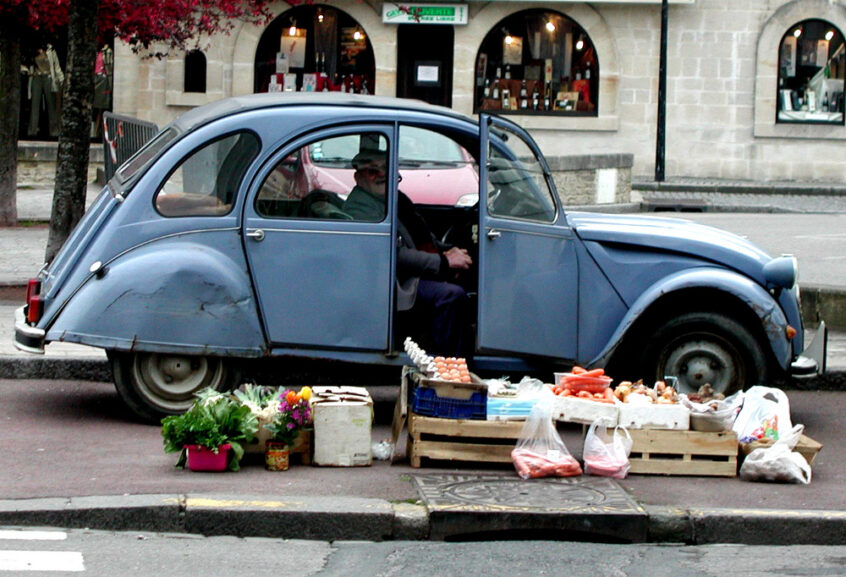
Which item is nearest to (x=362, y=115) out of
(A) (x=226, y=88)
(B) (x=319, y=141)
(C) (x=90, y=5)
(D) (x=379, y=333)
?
(B) (x=319, y=141)

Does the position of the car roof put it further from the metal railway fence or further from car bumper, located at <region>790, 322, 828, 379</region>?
the metal railway fence

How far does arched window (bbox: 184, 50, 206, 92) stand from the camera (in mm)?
29281

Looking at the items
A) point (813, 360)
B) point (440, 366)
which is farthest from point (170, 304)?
point (813, 360)

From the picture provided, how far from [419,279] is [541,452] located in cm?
158

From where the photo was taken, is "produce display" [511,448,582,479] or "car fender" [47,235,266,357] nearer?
"produce display" [511,448,582,479]

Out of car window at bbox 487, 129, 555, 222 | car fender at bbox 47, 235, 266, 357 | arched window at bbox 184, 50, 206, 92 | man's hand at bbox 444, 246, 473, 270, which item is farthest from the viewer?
arched window at bbox 184, 50, 206, 92

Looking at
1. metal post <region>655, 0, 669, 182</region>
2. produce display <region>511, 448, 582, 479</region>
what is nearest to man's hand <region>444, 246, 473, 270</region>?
produce display <region>511, 448, 582, 479</region>

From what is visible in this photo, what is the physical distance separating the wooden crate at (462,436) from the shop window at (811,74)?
23.4 metres

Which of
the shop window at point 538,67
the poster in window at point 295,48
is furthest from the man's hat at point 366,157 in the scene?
the poster in window at point 295,48

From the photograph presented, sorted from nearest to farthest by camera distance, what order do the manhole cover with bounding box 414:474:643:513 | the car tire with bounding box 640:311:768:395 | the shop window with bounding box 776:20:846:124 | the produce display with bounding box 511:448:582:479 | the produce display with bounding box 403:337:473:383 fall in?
1. the manhole cover with bounding box 414:474:643:513
2. the produce display with bounding box 511:448:582:479
3. the produce display with bounding box 403:337:473:383
4. the car tire with bounding box 640:311:768:395
5. the shop window with bounding box 776:20:846:124

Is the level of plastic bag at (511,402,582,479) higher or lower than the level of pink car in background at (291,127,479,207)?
lower

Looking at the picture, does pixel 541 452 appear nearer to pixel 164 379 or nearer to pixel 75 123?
pixel 164 379

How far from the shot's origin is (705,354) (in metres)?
8.52

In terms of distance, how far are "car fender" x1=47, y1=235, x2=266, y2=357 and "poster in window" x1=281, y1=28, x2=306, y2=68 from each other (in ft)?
72.2
